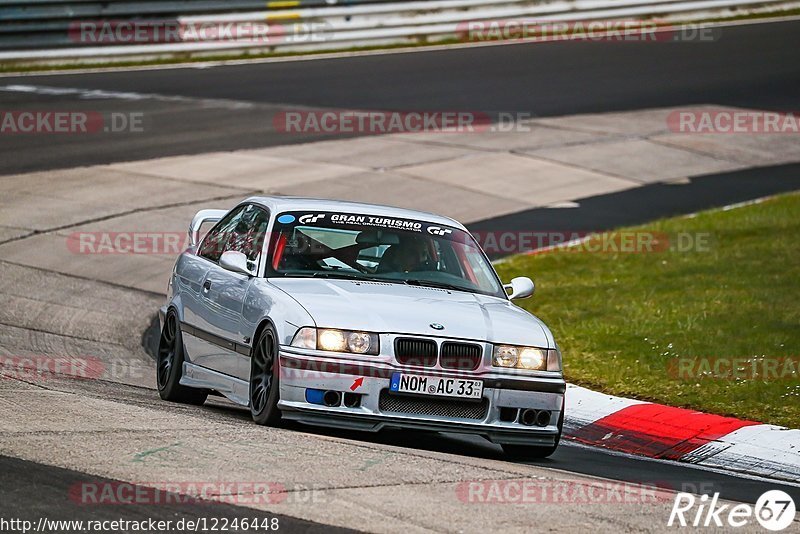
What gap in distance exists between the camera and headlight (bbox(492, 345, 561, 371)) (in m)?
8.38

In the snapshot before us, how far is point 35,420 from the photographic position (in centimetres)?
768

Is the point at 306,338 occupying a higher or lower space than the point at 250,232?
lower

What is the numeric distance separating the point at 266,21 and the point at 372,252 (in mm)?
21846

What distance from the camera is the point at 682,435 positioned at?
32.6 feet

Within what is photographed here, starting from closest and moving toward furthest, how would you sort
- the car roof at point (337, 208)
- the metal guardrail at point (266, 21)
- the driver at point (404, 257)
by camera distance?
the driver at point (404, 257) < the car roof at point (337, 208) < the metal guardrail at point (266, 21)

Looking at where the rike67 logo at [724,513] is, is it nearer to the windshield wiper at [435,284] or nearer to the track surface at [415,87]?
the windshield wiper at [435,284]

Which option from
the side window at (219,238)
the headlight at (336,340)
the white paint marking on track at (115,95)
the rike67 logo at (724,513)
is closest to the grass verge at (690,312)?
the rike67 logo at (724,513)

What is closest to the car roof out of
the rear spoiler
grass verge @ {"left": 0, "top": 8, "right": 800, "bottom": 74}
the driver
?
the driver

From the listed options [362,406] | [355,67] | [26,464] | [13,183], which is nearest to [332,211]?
[362,406]

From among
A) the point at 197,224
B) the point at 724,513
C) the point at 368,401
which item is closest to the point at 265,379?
the point at 368,401

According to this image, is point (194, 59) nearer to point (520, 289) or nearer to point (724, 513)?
point (520, 289)

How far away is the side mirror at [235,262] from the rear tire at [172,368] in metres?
1.03

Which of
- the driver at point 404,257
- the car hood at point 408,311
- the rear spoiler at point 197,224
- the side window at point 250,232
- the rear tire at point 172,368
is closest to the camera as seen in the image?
the car hood at point 408,311

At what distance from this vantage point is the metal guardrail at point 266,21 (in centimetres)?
2864
